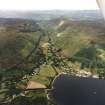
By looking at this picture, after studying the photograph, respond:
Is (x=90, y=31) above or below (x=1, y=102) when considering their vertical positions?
above

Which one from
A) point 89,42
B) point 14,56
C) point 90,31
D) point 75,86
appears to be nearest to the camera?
point 75,86

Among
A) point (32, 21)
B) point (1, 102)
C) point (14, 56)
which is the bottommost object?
point (1, 102)

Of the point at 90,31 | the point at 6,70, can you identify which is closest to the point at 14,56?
the point at 6,70

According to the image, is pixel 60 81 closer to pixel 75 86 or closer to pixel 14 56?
pixel 75 86

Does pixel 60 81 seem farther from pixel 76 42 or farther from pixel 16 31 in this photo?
pixel 16 31

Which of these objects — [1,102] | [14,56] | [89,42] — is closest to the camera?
[1,102]

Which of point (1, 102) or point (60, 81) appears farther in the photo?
point (60, 81)
